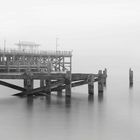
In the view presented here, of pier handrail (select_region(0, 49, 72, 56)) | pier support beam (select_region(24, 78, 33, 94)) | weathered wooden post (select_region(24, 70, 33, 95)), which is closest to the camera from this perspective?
weathered wooden post (select_region(24, 70, 33, 95))

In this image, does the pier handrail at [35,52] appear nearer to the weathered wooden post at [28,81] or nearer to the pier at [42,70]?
the pier at [42,70]

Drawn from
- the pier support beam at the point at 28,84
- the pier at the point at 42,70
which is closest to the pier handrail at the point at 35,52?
the pier at the point at 42,70

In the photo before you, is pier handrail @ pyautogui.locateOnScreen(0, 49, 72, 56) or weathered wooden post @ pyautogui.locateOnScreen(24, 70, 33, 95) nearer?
weathered wooden post @ pyautogui.locateOnScreen(24, 70, 33, 95)

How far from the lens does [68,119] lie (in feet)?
89.7

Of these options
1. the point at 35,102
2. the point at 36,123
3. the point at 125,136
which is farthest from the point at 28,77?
the point at 125,136

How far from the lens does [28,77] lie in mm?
35531

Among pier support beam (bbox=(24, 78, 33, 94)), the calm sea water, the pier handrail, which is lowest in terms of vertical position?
the calm sea water

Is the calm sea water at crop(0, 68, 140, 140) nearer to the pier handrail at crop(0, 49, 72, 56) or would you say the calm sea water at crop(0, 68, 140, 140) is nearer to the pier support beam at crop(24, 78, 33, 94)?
the pier support beam at crop(24, 78, 33, 94)

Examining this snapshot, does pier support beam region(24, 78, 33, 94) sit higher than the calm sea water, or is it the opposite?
pier support beam region(24, 78, 33, 94)

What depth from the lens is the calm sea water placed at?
2256 cm

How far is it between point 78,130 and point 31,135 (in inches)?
140

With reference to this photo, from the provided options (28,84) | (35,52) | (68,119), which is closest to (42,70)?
(35,52)

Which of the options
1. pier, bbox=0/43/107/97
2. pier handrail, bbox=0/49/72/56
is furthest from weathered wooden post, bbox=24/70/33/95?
pier handrail, bbox=0/49/72/56

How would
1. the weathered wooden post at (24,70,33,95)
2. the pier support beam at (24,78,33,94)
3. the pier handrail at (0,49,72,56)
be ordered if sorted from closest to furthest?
the weathered wooden post at (24,70,33,95) → the pier support beam at (24,78,33,94) → the pier handrail at (0,49,72,56)
